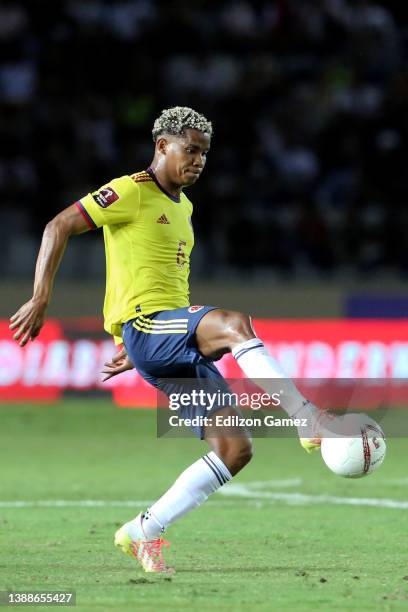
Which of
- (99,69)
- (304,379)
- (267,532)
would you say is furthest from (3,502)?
(99,69)

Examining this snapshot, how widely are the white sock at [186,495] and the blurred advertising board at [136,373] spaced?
8.02 meters

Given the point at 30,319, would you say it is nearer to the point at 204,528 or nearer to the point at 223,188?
the point at 204,528

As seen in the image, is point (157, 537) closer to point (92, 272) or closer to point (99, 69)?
point (92, 272)

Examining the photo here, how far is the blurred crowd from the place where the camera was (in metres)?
16.4

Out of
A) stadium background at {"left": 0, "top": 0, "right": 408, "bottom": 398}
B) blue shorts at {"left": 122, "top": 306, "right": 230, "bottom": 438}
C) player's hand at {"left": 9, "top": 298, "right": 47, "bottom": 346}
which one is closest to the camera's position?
player's hand at {"left": 9, "top": 298, "right": 47, "bottom": 346}

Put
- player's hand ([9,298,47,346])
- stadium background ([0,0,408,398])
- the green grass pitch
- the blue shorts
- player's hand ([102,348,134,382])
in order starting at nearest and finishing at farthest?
the green grass pitch → player's hand ([9,298,47,346]) → the blue shorts → player's hand ([102,348,134,382]) → stadium background ([0,0,408,398])

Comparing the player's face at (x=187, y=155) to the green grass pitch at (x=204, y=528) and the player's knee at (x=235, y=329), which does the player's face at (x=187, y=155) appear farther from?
the green grass pitch at (x=204, y=528)

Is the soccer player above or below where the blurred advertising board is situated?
below

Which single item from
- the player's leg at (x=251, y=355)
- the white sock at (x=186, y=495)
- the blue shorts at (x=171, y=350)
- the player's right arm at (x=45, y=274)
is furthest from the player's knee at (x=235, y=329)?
the player's right arm at (x=45, y=274)

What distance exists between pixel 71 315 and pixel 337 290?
332cm

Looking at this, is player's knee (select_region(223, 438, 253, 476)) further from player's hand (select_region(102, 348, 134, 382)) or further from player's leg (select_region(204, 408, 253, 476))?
player's hand (select_region(102, 348, 134, 382))

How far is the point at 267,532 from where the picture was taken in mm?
7551

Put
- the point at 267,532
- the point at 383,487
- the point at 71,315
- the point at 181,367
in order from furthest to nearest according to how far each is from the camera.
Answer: the point at 71,315, the point at 383,487, the point at 267,532, the point at 181,367

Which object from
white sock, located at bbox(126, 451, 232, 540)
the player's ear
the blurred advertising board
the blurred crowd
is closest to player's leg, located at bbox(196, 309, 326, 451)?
white sock, located at bbox(126, 451, 232, 540)
